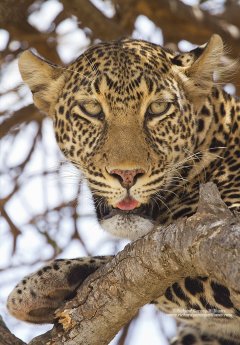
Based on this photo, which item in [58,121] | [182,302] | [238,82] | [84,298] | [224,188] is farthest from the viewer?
[238,82]

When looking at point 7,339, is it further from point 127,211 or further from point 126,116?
point 126,116

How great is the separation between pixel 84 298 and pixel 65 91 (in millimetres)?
1579

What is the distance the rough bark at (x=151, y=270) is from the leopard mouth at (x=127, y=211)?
615mm

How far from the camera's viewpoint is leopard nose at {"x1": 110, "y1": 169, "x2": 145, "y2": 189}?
4996 millimetres

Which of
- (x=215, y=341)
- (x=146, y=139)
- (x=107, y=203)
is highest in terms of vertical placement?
(x=146, y=139)

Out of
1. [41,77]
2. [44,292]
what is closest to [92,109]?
[41,77]

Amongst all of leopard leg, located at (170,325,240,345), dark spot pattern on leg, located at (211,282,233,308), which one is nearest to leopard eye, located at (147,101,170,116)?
dark spot pattern on leg, located at (211,282,233,308)

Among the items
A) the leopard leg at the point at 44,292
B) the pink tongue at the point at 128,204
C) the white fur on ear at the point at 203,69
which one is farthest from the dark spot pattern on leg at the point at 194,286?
the white fur on ear at the point at 203,69

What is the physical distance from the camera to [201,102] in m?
5.67

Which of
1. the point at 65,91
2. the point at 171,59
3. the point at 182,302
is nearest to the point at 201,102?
the point at 171,59

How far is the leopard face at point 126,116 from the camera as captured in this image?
514 centimetres

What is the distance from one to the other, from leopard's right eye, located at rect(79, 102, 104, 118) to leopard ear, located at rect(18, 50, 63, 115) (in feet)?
1.16

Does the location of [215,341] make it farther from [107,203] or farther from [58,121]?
[58,121]

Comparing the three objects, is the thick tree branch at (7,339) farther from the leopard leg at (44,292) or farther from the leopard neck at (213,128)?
the leopard neck at (213,128)
